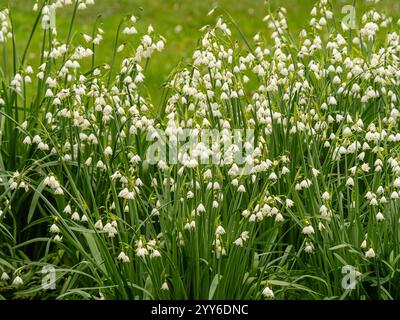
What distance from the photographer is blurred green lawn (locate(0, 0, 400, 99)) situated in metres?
11.6

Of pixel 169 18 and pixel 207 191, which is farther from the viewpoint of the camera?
pixel 169 18

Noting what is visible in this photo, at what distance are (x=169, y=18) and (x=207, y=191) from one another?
27.8 feet

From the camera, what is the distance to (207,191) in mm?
4590

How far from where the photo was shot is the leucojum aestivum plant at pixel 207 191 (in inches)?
174

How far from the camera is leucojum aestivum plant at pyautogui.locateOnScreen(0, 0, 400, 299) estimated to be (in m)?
4.41

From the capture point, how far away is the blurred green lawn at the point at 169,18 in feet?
38.2

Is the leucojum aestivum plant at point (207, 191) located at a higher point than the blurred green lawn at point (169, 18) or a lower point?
lower

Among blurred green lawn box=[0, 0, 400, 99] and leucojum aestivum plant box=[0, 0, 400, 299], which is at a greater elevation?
blurred green lawn box=[0, 0, 400, 99]

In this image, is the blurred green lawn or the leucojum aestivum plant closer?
the leucojum aestivum plant

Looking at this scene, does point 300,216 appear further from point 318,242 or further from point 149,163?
point 149,163

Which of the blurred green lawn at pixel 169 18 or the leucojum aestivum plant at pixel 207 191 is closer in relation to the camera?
the leucojum aestivum plant at pixel 207 191

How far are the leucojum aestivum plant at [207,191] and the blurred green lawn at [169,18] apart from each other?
18.0 feet

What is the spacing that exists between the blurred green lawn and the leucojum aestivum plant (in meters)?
5.48

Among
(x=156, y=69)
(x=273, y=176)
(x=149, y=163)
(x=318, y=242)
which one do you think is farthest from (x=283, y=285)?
(x=156, y=69)
